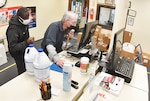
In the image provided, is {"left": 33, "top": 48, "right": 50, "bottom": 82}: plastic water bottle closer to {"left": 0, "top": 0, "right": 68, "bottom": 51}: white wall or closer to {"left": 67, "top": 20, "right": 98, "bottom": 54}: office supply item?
{"left": 67, "top": 20, "right": 98, "bottom": 54}: office supply item

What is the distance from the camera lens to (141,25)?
421 centimetres

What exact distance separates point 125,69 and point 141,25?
2925 mm

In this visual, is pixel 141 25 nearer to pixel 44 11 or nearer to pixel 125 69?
pixel 125 69

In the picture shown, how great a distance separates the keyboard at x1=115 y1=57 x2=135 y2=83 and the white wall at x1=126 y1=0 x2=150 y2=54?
8.66 ft

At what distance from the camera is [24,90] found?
137 cm

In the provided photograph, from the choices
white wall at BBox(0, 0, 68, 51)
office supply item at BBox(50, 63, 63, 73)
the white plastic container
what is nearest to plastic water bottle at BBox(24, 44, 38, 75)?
office supply item at BBox(50, 63, 63, 73)

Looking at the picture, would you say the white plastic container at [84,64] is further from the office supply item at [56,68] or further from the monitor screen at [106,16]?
the monitor screen at [106,16]

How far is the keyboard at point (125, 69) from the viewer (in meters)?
1.61

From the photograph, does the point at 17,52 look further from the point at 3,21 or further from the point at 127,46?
the point at 127,46

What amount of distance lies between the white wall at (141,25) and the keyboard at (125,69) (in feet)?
8.66

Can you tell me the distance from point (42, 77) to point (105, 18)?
426cm

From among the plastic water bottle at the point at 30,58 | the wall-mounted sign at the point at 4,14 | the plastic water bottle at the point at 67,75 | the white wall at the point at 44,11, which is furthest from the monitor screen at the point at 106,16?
the plastic water bottle at the point at 67,75

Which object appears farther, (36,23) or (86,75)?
(36,23)

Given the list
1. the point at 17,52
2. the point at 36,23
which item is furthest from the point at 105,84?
the point at 36,23
